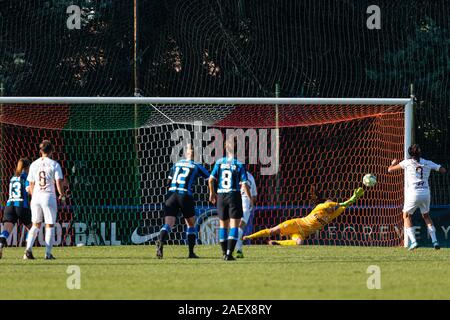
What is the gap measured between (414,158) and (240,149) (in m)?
7.29

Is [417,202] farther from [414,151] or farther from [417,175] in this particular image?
[414,151]

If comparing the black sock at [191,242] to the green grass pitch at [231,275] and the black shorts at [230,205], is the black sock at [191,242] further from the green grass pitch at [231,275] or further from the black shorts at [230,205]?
the black shorts at [230,205]

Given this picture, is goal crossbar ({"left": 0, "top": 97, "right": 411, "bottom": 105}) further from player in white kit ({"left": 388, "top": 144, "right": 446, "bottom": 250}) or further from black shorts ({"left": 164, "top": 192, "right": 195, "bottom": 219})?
black shorts ({"left": 164, "top": 192, "right": 195, "bottom": 219})

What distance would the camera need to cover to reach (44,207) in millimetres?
17594

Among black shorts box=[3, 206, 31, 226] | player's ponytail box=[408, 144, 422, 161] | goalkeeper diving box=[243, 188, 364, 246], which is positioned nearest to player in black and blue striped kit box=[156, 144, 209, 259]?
black shorts box=[3, 206, 31, 226]

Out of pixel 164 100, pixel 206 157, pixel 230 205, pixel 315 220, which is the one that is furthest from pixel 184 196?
pixel 206 157

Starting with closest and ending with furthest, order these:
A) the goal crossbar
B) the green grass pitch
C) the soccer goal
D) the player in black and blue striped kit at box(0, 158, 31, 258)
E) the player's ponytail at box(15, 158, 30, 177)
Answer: the green grass pitch, the player's ponytail at box(15, 158, 30, 177), the player in black and blue striped kit at box(0, 158, 31, 258), the goal crossbar, the soccer goal

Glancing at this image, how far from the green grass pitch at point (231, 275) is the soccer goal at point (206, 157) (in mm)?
3923

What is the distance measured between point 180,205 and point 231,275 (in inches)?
163

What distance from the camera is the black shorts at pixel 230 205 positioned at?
17.1 metres

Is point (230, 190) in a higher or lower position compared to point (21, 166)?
lower

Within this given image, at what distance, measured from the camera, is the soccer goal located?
79.5 feet

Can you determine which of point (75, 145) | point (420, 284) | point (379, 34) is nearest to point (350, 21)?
point (379, 34)

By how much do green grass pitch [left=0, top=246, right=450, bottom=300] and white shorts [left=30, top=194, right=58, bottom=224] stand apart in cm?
69
